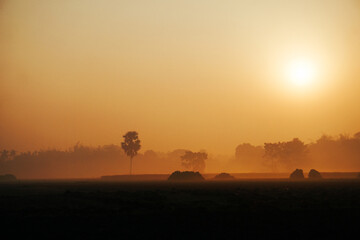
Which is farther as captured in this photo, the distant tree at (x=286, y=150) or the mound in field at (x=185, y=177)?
the distant tree at (x=286, y=150)

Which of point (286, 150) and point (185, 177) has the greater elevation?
point (286, 150)

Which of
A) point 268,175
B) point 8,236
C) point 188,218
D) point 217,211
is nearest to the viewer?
point 8,236

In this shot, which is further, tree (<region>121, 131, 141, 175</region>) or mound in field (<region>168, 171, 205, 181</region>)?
tree (<region>121, 131, 141, 175</region>)

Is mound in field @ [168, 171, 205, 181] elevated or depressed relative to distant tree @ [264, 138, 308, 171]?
depressed

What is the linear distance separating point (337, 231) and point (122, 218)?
1224 centimetres

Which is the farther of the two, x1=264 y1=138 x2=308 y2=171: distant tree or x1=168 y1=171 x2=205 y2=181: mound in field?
x1=264 y1=138 x2=308 y2=171: distant tree

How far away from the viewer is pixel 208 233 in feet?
54.6

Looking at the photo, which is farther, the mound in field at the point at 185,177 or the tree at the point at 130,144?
the tree at the point at 130,144

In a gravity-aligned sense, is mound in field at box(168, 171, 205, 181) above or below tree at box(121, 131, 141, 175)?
below

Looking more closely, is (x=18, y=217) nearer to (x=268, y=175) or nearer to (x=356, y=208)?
(x=356, y=208)

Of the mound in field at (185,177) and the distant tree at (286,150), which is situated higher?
the distant tree at (286,150)

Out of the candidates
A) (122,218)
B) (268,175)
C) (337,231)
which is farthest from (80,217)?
(268,175)

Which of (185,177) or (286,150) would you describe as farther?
(286,150)

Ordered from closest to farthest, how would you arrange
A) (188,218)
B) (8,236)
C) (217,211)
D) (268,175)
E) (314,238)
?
(314,238)
(8,236)
(188,218)
(217,211)
(268,175)
